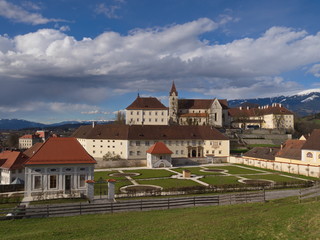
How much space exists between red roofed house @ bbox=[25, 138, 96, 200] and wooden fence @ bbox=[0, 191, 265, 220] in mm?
7570

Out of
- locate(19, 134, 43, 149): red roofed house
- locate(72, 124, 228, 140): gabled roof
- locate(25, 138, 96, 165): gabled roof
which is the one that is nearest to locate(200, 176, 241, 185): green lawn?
locate(25, 138, 96, 165): gabled roof

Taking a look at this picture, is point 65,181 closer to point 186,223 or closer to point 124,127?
point 186,223

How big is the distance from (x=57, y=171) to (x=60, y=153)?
1.98 meters

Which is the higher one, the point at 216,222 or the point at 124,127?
the point at 124,127

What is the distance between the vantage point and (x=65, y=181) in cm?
3194

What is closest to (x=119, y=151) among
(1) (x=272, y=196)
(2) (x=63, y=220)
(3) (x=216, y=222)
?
(1) (x=272, y=196)

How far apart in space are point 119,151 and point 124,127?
5.86m

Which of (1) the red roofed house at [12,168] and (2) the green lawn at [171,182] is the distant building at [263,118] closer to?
(2) the green lawn at [171,182]

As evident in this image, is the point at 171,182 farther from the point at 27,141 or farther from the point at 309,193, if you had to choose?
the point at 27,141

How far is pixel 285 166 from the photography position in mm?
52062

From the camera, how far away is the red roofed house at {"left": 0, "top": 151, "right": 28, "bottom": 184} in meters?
41.9

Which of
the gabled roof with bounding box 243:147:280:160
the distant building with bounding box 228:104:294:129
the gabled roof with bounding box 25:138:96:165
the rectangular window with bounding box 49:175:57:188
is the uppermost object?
the distant building with bounding box 228:104:294:129

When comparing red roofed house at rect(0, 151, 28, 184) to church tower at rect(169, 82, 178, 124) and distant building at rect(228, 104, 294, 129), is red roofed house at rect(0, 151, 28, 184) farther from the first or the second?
distant building at rect(228, 104, 294, 129)

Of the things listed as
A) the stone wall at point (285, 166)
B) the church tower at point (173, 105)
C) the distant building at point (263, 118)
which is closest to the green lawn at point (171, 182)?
the stone wall at point (285, 166)
